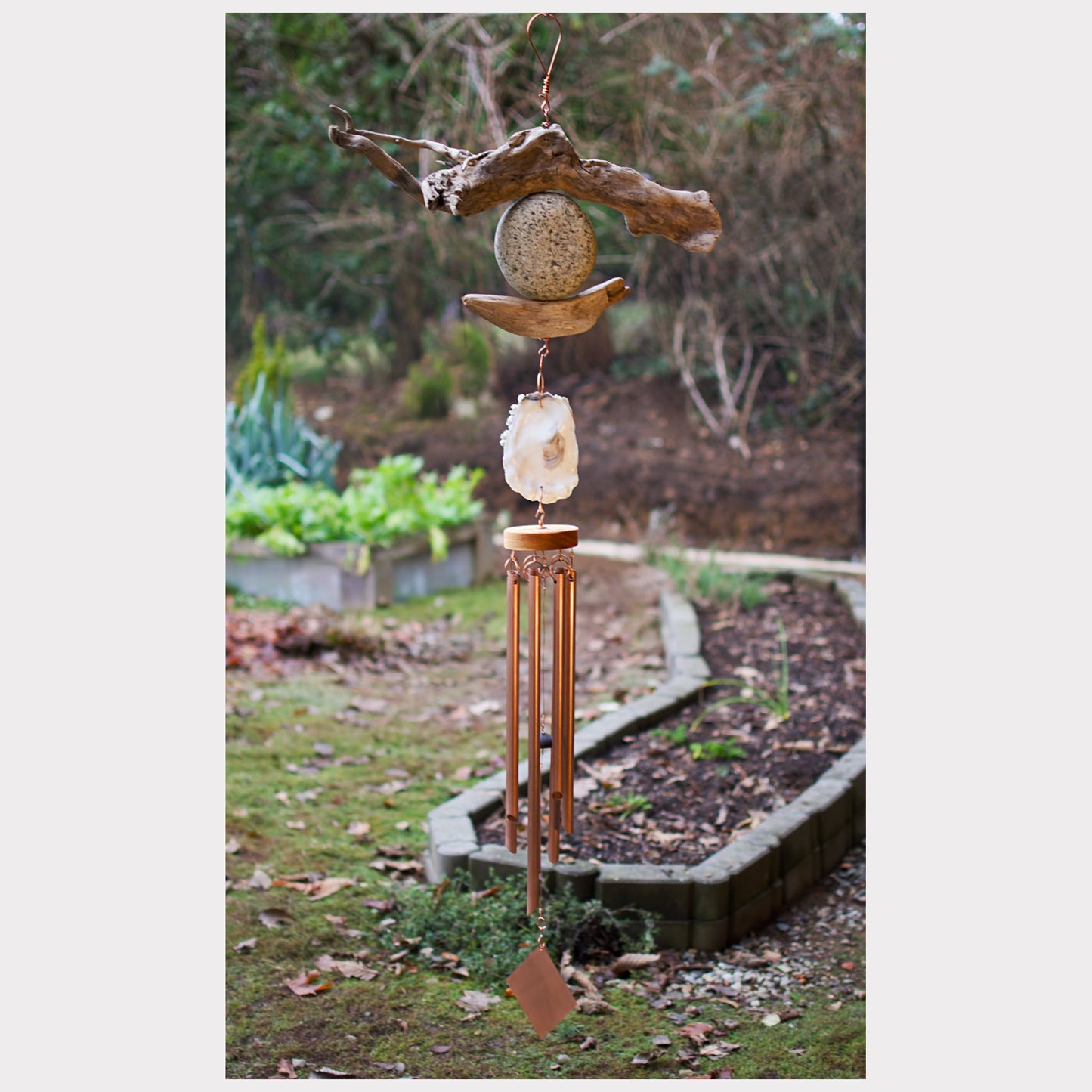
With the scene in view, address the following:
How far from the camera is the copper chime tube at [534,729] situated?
2.18 m

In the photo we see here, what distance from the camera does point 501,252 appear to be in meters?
2.13

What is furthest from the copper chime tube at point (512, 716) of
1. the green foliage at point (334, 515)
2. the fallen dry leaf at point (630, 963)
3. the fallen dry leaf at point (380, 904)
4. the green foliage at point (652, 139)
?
the green foliage at point (652, 139)

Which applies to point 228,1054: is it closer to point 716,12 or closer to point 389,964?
point 389,964

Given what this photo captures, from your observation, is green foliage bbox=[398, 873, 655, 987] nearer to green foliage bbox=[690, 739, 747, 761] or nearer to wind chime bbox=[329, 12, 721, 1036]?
wind chime bbox=[329, 12, 721, 1036]

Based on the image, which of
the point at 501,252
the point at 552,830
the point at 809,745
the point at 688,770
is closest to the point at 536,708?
the point at 552,830

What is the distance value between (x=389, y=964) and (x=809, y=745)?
1762mm

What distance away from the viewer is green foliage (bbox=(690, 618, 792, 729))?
411 centimetres

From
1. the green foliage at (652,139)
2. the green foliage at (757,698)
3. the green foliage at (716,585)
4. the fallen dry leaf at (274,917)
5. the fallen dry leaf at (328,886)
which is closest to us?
the fallen dry leaf at (274,917)

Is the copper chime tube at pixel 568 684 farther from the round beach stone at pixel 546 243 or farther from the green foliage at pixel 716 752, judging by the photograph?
the green foliage at pixel 716 752

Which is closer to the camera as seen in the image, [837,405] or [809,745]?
[809,745]

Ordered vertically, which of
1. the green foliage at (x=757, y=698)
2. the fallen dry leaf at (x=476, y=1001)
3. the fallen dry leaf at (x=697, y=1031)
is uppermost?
the green foliage at (x=757, y=698)

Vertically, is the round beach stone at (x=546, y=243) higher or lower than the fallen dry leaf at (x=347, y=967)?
higher

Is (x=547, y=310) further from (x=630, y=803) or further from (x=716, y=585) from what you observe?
(x=716, y=585)

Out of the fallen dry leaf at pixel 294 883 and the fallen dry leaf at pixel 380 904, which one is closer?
the fallen dry leaf at pixel 380 904
